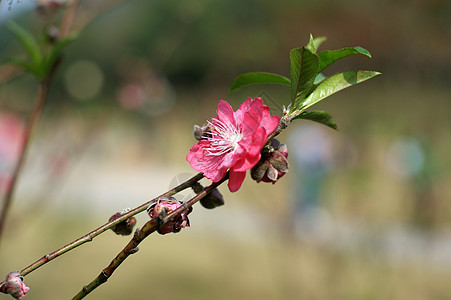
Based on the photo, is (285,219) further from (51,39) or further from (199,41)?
(199,41)

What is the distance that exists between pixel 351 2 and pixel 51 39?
1005cm

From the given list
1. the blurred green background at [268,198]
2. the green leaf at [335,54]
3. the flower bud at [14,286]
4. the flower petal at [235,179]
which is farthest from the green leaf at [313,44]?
the blurred green background at [268,198]

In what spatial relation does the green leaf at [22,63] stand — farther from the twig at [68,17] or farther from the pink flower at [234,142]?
the pink flower at [234,142]

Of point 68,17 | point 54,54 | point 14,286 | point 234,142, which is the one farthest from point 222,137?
point 68,17

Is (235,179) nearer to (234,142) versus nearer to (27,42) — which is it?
(234,142)

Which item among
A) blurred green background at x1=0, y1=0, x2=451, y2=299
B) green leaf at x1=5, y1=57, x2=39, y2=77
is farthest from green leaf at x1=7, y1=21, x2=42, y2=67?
blurred green background at x1=0, y1=0, x2=451, y2=299

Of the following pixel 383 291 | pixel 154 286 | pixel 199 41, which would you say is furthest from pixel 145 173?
pixel 199 41

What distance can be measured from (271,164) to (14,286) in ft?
0.76

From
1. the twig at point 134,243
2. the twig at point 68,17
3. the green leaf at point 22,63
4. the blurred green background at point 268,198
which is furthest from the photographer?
the blurred green background at point 268,198

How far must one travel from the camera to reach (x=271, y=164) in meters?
0.42

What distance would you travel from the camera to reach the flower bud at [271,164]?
41 centimetres

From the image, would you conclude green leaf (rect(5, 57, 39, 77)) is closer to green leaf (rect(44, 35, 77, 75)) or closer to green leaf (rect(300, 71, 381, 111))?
green leaf (rect(44, 35, 77, 75))

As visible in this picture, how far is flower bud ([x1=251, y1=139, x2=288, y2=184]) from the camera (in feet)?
1.36

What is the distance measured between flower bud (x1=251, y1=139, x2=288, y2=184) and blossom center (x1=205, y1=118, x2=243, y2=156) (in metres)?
0.04
